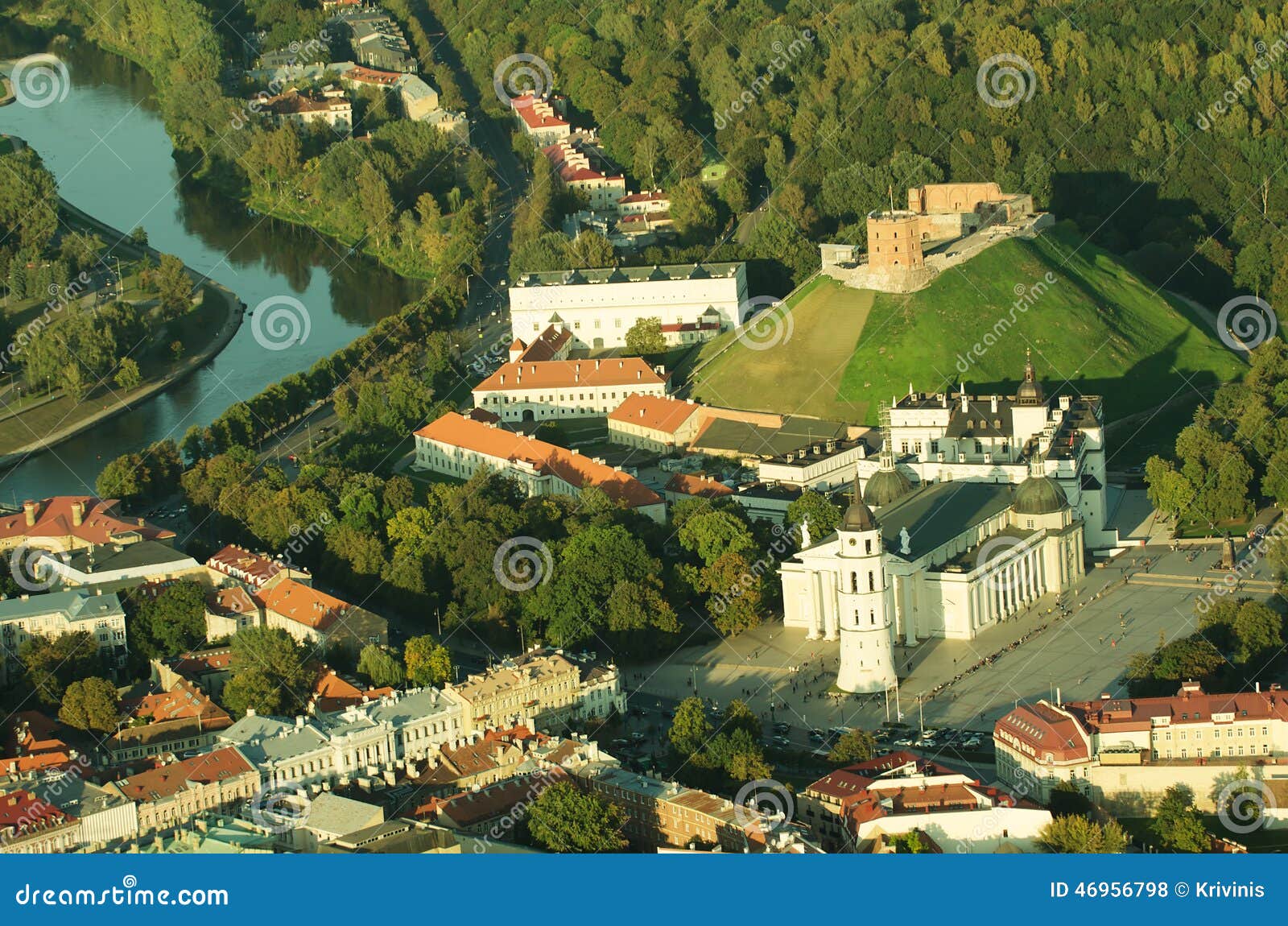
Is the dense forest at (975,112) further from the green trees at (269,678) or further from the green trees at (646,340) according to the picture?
the green trees at (269,678)

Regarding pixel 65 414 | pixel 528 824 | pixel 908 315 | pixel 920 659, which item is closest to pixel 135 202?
pixel 65 414

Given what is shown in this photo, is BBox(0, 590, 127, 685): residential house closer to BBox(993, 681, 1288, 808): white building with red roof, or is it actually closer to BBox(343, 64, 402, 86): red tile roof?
BBox(993, 681, 1288, 808): white building with red roof

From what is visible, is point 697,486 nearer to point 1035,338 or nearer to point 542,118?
point 1035,338

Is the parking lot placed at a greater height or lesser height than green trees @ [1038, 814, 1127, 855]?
greater

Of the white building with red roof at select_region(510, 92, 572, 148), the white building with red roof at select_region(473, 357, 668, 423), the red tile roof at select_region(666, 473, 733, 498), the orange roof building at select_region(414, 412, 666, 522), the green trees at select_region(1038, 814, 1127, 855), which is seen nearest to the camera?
the green trees at select_region(1038, 814, 1127, 855)

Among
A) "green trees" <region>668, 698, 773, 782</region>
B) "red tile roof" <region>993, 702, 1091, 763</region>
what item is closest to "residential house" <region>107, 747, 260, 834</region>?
"green trees" <region>668, 698, 773, 782</region>

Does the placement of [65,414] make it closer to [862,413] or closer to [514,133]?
[862,413]

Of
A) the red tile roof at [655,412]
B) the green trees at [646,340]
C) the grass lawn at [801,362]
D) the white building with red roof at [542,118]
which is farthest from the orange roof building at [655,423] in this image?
the white building with red roof at [542,118]
